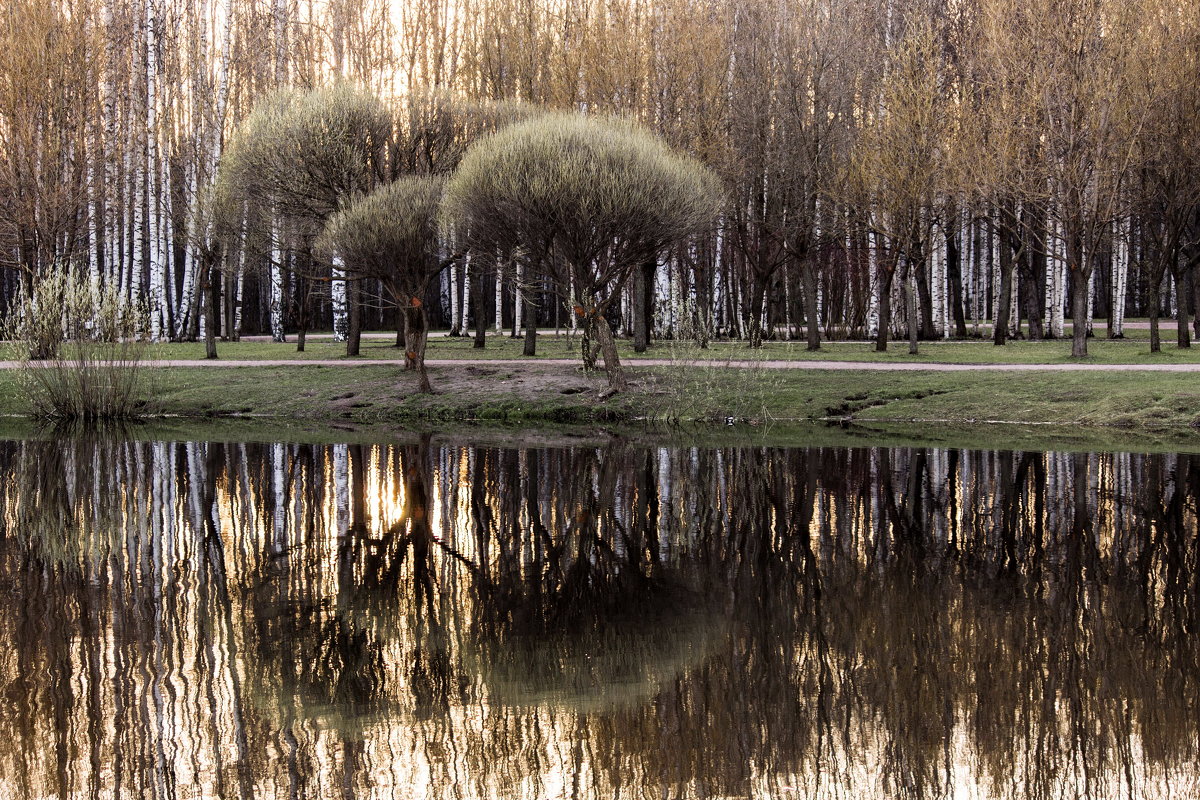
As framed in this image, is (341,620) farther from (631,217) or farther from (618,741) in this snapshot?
(631,217)

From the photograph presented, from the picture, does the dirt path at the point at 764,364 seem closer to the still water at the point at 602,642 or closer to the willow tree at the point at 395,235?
the willow tree at the point at 395,235

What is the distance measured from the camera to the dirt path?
2605cm

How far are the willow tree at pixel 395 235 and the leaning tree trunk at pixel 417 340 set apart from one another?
0.03 metres

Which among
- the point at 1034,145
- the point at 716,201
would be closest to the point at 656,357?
the point at 716,201

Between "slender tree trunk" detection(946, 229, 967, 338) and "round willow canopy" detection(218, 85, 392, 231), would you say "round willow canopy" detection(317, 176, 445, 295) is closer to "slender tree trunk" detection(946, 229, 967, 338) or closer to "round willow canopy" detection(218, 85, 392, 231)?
"round willow canopy" detection(218, 85, 392, 231)

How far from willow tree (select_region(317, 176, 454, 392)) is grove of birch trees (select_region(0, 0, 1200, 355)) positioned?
4.92ft

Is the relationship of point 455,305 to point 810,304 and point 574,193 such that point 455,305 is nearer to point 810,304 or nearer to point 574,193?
point 810,304

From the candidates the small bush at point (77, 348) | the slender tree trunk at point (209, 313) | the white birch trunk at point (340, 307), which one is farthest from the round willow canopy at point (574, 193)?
the white birch trunk at point (340, 307)

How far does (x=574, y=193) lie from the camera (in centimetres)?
2316

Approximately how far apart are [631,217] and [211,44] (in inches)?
993

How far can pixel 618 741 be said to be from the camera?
5879 millimetres

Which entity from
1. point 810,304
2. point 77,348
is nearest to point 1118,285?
point 810,304

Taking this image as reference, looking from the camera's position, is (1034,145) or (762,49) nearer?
(1034,145)

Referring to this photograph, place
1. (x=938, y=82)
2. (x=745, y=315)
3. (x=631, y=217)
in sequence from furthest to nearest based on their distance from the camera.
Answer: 1. (x=745, y=315)
2. (x=938, y=82)
3. (x=631, y=217)
